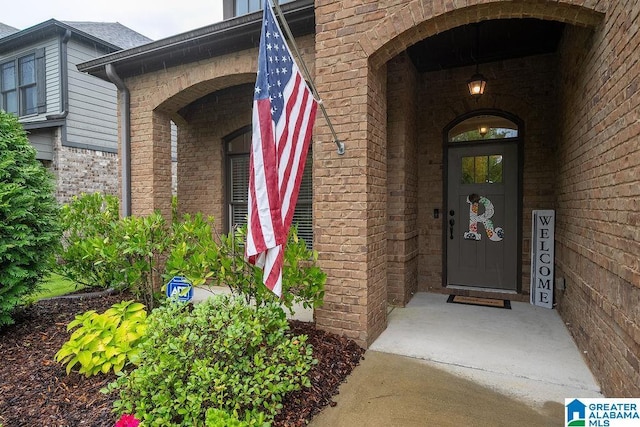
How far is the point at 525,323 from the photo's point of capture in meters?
4.18

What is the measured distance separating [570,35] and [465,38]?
1121mm

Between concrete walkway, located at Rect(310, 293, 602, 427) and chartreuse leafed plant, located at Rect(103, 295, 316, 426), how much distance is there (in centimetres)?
44

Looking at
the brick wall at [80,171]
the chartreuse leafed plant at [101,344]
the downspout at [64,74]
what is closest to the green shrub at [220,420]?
the chartreuse leafed plant at [101,344]

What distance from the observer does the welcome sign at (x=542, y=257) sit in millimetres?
4699

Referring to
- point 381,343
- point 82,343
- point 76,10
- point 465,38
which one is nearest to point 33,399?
point 82,343

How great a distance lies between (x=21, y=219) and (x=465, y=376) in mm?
4387

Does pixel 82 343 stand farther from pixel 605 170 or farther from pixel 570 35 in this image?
pixel 570 35

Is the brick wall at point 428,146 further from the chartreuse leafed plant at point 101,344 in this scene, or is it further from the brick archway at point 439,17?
the chartreuse leafed plant at point 101,344

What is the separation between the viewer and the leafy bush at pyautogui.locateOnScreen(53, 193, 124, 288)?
4.38 m

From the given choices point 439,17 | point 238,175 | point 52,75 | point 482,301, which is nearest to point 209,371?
point 439,17

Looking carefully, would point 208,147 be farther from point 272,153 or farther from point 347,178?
point 272,153

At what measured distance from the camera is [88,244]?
4.32 meters

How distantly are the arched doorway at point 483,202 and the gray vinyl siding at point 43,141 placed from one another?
8700mm

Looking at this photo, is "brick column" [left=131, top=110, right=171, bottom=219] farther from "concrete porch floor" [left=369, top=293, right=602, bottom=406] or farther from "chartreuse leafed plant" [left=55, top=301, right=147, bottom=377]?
"concrete porch floor" [left=369, top=293, right=602, bottom=406]
